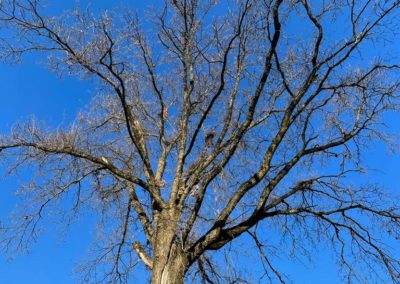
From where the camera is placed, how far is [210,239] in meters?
6.83

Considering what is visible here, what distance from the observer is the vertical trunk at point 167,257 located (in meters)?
6.26

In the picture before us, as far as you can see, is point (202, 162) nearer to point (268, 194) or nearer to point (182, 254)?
point (268, 194)

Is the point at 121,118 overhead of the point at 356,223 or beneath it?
overhead

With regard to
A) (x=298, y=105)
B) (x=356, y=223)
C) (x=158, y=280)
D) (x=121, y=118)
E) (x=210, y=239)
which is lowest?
(x=158, y=280)

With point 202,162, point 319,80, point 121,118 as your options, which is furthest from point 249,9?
point 121,118

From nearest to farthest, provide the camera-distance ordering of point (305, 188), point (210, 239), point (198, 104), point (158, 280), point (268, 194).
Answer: point (158, 280), point (210, 239), point (268, 194), point (305, 188), point (198, 104)

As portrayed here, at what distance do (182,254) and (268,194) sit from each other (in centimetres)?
150

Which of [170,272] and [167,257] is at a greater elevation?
[167,257]

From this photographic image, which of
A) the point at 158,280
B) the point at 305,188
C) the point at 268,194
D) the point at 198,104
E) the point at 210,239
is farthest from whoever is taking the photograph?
the point at 198,104

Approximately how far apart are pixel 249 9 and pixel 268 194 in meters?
2.62

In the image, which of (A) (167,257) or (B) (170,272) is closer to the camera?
(B) (170,272)

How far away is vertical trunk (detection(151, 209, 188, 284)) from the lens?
20.5 ft

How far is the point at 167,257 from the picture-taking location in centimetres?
639

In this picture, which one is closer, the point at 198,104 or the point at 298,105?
the point at 298,105
